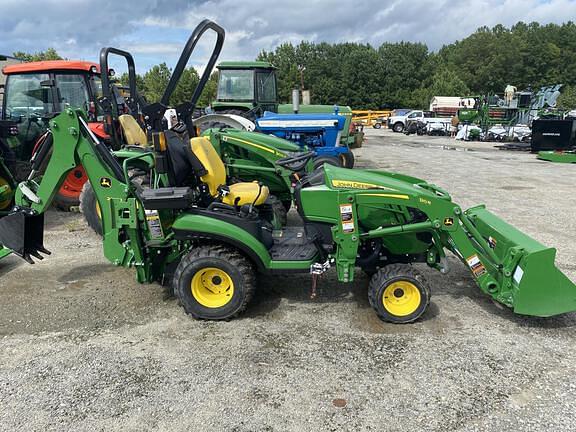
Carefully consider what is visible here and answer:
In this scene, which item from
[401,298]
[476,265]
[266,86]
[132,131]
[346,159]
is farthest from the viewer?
[266,86]

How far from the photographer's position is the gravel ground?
265 cm

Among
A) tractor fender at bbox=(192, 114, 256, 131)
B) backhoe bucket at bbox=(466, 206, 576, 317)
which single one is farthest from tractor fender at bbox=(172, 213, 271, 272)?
tractor fender at bbox=(192, 114, 256, 131)

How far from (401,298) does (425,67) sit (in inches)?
2473

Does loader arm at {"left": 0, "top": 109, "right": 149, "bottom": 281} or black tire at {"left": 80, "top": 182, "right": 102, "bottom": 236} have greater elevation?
loader arm at {"left": 0, "top": 109, "right": 149, "bottom": 281}

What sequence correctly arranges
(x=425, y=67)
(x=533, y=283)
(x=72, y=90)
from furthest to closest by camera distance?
(x=425, y=67) < (x=72, y=90) < (x=533, y=283)

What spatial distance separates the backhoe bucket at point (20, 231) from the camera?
3990mm

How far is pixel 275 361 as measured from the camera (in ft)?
10.5

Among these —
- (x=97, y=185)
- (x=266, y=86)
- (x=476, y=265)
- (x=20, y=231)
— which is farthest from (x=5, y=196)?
(x=266, y=86)

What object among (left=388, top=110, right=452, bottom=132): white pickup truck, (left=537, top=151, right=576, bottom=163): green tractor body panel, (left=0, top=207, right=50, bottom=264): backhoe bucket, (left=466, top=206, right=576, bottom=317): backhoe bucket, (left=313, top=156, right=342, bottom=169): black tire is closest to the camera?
(left=466, top=206, right=576, bottom=317): backhoe bucket

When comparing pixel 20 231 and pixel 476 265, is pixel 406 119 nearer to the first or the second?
pixel 476 265

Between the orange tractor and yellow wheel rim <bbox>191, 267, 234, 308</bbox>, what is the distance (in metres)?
4.33

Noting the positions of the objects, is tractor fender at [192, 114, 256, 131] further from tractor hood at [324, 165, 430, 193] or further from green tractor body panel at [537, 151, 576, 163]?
green tractor body panel at [537, 151, 576, 163]

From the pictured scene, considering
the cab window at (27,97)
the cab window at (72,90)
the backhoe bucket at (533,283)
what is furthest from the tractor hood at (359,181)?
the cab window at (27,97)

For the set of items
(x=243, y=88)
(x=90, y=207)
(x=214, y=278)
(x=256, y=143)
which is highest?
(x=243, y=88)
